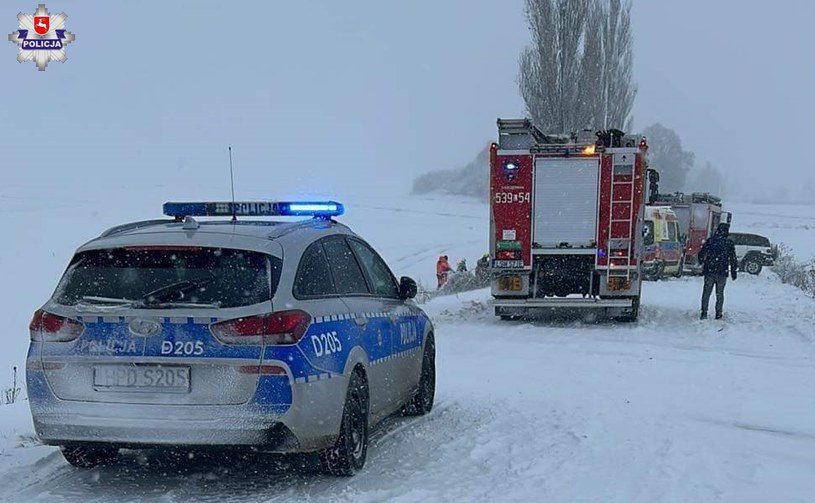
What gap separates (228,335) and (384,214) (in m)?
68.1

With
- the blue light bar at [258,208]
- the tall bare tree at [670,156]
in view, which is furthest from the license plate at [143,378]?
the tall bare tree at [670,156]

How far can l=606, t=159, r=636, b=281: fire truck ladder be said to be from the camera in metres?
14.0

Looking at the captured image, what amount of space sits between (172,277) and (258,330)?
65cm

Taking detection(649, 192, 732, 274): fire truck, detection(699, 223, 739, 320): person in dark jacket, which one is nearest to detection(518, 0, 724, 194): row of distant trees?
detection(649, 192, 732, 274): fire truck

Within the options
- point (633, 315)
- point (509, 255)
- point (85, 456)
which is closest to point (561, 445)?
point (85, 456)

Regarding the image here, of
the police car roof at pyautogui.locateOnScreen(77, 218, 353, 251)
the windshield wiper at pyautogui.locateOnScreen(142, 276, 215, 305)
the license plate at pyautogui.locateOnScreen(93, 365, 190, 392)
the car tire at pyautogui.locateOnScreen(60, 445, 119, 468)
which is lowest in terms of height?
the car tire at pyautogui.locateOnScreen(60, 445, 119, 468)

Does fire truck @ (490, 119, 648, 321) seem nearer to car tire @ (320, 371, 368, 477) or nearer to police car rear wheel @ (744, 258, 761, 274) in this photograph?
car tire @ (320, 371, 368, 477)

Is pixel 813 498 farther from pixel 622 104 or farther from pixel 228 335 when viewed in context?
pixel 622 104

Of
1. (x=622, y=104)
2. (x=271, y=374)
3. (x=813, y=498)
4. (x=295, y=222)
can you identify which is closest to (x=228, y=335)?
(x=271, y=374)

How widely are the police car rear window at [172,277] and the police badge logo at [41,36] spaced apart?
38.9 ft

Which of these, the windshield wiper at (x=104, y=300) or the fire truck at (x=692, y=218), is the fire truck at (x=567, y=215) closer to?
the windshield wiper at (x=104, y=300)

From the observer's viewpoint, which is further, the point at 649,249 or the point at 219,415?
the point at 649,249

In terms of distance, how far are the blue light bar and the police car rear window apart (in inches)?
43.1

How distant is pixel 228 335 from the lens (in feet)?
15.3
